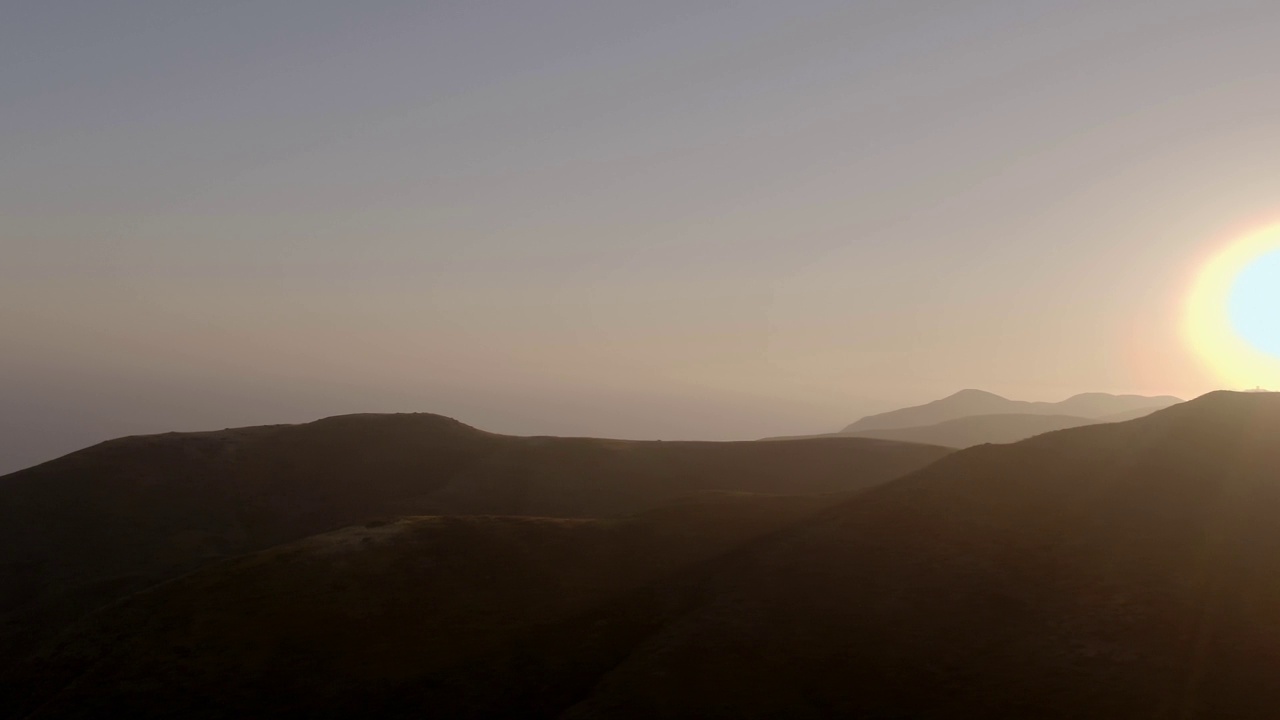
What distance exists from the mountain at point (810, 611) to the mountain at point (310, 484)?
65.9 feet

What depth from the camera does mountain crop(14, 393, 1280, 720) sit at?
23.8m

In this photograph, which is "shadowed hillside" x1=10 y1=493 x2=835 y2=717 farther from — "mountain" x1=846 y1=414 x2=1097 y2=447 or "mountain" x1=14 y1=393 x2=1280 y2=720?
"mountain" x1=846 y1=414 x2=1097 y2=447

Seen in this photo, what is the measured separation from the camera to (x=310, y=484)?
73.3 meters

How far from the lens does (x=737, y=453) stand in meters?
75.8

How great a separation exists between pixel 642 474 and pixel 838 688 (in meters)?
47.3

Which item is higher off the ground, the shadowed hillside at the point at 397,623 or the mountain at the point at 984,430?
the mountain at the point at 984,430

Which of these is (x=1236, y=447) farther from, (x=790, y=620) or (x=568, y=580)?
(x=568, y=580)

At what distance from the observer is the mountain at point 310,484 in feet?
195

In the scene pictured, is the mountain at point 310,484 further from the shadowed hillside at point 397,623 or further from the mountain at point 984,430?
the mountain at point 984,430

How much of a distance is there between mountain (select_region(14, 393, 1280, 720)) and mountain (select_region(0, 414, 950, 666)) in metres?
20.1

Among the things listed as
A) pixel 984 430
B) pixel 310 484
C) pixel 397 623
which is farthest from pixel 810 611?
pixel 984 430

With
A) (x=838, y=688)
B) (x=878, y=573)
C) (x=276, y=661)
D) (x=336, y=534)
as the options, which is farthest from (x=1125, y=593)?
(x=336, y=534)

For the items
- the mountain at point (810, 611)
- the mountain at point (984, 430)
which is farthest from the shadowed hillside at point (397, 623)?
the mountain at point (984, 430)

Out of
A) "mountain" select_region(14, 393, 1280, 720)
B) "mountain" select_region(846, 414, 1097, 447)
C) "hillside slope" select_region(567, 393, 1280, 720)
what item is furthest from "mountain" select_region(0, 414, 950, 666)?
"mountain" select_region(846, 414, 1097, 447)
